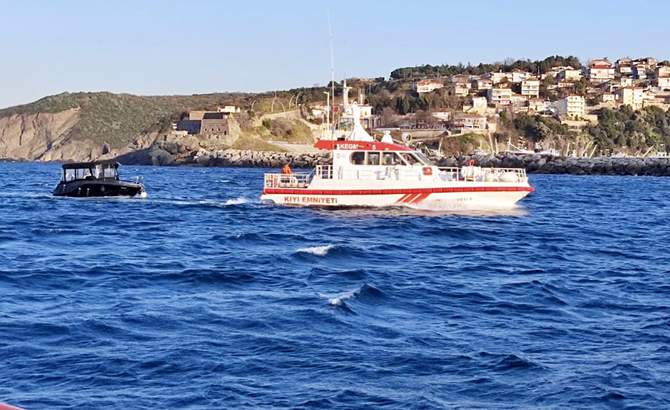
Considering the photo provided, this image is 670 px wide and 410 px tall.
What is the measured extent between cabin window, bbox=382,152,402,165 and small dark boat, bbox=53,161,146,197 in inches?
478

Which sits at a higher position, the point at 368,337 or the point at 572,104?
the point at 572,104

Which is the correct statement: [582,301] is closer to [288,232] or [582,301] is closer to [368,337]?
[368,337]

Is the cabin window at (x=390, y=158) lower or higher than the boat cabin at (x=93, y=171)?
higher

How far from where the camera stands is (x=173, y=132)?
16650 cm

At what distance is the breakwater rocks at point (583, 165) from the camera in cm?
9919

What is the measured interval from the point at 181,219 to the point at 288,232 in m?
6.38

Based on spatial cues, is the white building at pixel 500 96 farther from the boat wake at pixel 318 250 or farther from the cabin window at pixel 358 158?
the boat wake at pixel 318 250

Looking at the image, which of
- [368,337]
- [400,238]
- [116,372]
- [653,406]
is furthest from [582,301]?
[400,238]

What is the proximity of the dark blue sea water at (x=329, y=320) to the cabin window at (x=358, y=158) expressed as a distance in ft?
26.9

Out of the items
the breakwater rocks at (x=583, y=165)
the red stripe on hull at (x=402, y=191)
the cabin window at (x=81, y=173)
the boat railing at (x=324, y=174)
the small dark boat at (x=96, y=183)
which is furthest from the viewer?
the breakwater rocks at (x=583, y=165)

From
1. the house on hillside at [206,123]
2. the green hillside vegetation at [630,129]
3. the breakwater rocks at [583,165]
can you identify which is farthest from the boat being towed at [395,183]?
the green hillside vegetation at [630,129]

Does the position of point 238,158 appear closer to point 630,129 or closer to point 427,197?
point 630,129

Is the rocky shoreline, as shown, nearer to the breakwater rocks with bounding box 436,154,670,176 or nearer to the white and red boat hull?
the breakwater rocks with bounding box 436,154,670,176

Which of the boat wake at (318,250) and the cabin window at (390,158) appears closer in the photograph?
the boat wake at (318,250)
